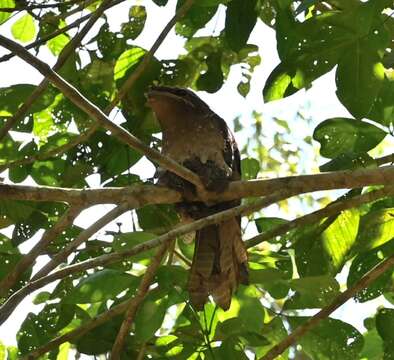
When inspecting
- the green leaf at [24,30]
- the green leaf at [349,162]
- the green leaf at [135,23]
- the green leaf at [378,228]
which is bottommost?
the green leaf at [378,228]

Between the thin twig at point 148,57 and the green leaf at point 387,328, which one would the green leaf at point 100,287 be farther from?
the green leaf at point 387,328

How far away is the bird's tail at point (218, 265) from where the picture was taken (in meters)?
3.74

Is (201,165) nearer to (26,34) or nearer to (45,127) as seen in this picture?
(45,127)

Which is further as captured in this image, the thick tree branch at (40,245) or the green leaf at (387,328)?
the green leaf at (387,328)

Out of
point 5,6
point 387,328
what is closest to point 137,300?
point 387,328

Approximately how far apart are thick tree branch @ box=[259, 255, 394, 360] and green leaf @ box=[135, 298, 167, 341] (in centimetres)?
49

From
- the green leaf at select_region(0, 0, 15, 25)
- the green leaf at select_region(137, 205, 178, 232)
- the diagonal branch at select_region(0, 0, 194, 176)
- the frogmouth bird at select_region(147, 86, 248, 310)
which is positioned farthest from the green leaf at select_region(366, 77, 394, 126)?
the green leaf at select_region(0, 0, 15, 25)

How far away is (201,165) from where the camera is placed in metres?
4.54

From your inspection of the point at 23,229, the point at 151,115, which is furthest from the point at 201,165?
the point at 23,229

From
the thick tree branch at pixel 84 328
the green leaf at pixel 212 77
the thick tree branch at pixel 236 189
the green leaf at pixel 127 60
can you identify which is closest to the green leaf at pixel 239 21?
the green leaf at pixel 127 60

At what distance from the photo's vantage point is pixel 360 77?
11.3 ft

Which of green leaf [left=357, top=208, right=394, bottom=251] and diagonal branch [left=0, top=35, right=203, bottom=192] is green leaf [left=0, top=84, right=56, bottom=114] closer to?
diagonal branch [left=0, top=35, right=203, bottom=192]

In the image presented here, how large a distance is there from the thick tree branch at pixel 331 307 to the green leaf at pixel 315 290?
43 mm

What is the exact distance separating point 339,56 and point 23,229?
1.76 m
